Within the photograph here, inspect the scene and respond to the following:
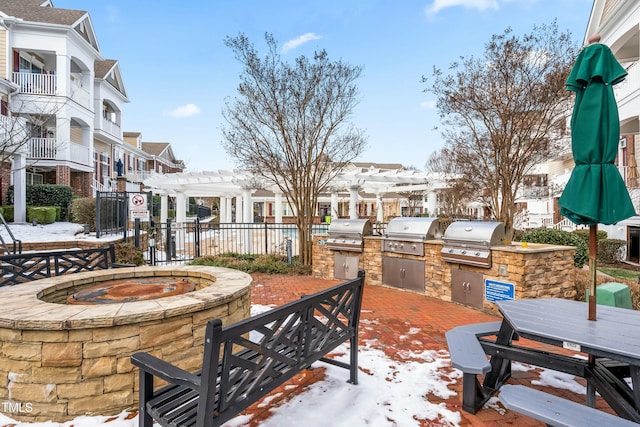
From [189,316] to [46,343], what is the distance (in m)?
0.99

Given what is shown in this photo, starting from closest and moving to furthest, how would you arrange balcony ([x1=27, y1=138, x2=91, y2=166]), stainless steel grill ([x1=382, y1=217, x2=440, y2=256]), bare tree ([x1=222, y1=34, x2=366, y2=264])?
stainless steel grill ([x1=382, y1=217, x2=440, y2=256]), bare tree ([x1=222, y1=34, x2=366, y2=264]), balcony ([x1=27, y1=138, x2=91, y2=166])

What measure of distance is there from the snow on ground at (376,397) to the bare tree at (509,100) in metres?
6.27

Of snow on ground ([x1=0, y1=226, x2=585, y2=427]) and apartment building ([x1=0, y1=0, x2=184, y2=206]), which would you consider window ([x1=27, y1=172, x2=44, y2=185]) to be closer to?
apartment building ([x1=0, y1=0, x2=184, y2=206])

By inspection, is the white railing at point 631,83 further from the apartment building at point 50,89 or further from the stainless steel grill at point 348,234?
the apartment building at point 50,89

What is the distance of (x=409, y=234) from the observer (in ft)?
21.8

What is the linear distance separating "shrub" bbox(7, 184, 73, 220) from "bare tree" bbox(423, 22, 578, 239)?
15.5 m

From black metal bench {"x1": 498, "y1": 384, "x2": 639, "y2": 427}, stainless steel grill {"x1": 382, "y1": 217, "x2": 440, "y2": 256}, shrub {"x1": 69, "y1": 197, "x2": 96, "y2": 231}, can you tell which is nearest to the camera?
black metal bench {"x1": 498, "y1": 384, "x2": 639, "y2": 427}

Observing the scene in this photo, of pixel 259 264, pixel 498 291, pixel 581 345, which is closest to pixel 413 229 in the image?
pixel 498 291

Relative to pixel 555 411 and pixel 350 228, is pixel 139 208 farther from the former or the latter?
pixel 555 411

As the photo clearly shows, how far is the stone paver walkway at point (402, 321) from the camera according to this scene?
103 inches

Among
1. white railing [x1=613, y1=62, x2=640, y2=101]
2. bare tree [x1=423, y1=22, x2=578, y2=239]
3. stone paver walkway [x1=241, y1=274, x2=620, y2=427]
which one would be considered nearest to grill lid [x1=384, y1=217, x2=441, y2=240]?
stone paver walkway [x1=241, y1=274, x2=620, y2=427]

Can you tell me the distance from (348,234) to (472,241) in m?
2.84

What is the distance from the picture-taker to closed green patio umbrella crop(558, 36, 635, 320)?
8.17 ft

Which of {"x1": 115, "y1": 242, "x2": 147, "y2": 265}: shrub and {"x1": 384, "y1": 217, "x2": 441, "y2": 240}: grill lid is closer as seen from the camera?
{"x1": 384, "y1": 217, "x2": 441, "y2": 240}: grill lid
